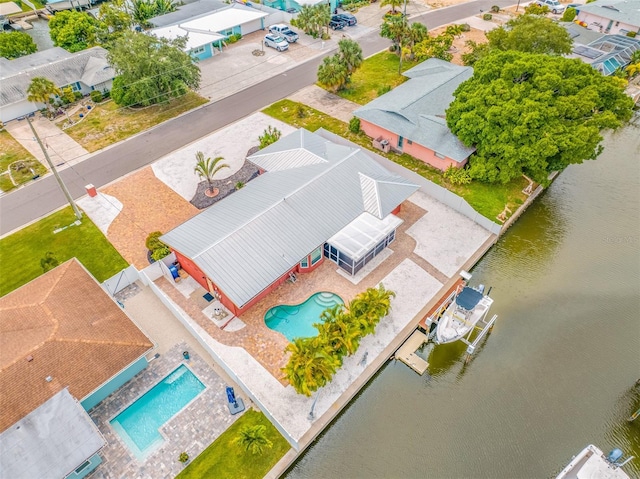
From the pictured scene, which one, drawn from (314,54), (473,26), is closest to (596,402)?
(314,54)

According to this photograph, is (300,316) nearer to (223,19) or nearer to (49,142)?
(49,142)

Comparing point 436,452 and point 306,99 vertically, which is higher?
point 306,99

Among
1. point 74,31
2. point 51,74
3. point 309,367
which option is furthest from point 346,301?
point 74,31

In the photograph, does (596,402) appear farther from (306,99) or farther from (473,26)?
(473,26)

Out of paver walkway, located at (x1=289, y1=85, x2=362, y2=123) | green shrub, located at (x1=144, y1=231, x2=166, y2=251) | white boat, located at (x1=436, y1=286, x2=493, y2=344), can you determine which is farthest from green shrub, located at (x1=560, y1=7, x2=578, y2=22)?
green shrub, located at (x1=144, y1=231, x2=166, y2=251)

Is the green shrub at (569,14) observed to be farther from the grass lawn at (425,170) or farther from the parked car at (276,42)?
the parked car at (276,42)

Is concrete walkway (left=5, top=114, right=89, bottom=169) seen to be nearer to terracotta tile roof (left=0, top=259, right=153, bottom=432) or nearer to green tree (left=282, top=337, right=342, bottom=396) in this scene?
terracotta tile roof (left=0, top=259, right=153, bottom=432)

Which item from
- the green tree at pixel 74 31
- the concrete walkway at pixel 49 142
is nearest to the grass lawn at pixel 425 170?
the concrete walkway at pixel 49 142
